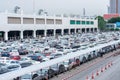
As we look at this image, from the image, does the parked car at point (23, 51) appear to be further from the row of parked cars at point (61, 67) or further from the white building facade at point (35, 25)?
the white building facade at point (35, 25)

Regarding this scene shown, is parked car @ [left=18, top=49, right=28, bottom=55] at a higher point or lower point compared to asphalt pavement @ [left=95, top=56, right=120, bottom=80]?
higher

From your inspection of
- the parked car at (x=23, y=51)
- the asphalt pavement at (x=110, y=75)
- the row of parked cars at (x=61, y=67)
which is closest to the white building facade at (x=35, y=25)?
the parked car at (x=23, y=51)

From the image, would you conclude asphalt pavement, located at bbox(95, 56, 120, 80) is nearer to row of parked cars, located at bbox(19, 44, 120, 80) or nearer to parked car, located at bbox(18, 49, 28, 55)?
row of parked cars, located at bbox(19, 44, 120, 80)

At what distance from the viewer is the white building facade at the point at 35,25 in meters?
77.6

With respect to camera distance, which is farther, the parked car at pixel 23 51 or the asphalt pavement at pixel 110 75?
the parked car at pixel 23 51

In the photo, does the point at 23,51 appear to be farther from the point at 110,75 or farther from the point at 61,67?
the point at 110,75

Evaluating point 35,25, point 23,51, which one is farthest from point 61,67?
point 35,25

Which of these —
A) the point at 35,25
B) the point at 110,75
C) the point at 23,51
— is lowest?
the point at 110,75

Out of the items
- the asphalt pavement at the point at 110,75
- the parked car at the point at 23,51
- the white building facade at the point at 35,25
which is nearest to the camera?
the asphalt pavement at the point at 110,75

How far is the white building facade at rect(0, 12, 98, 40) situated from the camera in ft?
254

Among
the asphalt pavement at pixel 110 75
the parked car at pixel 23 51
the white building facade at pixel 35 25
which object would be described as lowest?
the asphalt pavement at pixel 110 75

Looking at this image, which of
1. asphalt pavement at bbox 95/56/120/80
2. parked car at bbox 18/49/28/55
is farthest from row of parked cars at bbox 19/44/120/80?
parked car at bbox 18/49/28/55

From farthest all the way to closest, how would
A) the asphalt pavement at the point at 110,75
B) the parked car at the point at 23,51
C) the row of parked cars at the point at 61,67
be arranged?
1. the parked car at the point at 23,51
2. the asphalt pavement at the point at 110,75
3. the row of parked cars at the point at 61,67

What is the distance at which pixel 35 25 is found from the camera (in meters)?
89.8
